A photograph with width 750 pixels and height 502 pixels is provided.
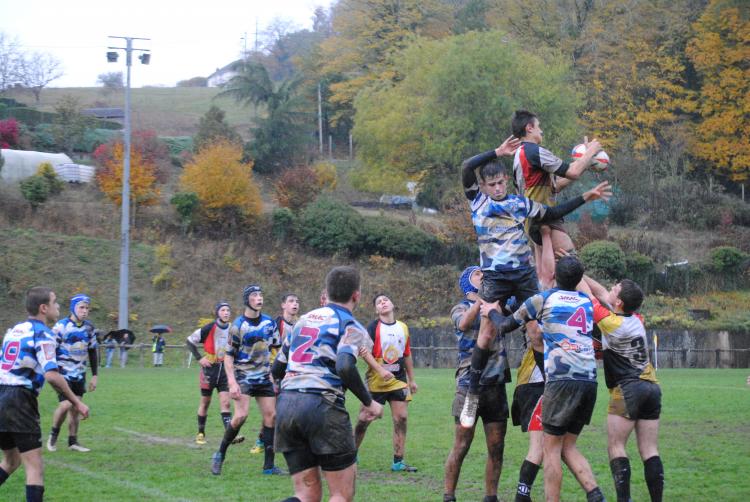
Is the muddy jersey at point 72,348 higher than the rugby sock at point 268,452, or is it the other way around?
the muddy jersey at point 72,348

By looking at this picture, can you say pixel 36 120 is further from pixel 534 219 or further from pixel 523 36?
pixel 534 219

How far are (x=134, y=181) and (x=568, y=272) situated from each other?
4216cm

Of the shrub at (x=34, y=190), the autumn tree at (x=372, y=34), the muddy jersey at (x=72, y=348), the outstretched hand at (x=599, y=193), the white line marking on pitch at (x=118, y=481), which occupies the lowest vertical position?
the white line marking on pitch at (x=118, y=481)

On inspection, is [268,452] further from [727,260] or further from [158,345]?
[727,260]

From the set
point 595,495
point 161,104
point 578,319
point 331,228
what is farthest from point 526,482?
point 161,104

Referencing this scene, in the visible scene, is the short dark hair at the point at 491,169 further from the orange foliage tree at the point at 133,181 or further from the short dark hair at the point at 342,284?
the orange foliage tree at the point at 133,181

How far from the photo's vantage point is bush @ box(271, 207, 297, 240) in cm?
4859

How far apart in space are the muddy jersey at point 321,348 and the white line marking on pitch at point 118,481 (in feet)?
12.9

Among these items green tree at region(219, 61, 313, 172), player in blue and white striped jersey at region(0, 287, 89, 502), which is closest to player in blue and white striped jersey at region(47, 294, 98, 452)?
player in blue and white striped jersey at region(0, 287, 89, 502)

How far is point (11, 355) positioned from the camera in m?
8.75

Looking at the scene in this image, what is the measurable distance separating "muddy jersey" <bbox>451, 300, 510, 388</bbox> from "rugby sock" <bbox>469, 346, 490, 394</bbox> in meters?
0.11

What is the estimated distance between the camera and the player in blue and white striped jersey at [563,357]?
7.87 metres

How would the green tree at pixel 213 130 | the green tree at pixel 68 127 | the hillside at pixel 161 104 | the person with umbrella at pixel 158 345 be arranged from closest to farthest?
the person with umbrella at pixel 158 345 → the green tree at pixel 213 130 → the green tree at pixel 68 127 → the hillside at pixel 161 104

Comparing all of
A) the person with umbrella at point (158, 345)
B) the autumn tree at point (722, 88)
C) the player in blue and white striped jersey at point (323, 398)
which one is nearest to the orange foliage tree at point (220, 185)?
the person with umbrella at point (158, 345)
